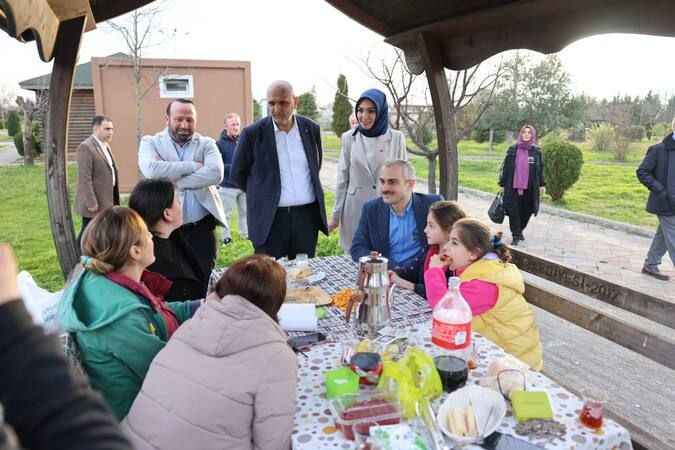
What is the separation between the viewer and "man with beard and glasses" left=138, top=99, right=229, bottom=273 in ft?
11.6

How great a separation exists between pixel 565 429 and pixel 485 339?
61 centimetres

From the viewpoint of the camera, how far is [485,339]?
1.92 metres

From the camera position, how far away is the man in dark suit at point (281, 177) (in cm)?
359

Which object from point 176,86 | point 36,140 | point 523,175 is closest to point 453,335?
point 523,175

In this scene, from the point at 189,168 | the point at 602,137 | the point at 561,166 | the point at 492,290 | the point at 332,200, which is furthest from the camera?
the point at 602,137

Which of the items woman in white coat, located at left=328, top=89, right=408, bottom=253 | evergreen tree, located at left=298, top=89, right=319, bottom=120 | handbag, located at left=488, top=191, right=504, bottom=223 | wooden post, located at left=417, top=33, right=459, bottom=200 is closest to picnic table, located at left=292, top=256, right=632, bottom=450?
woman in white coat, located at left=328, top=89, right=408, bottom=253

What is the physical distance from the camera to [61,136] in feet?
10.8

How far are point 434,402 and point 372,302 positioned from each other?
1.87 ft

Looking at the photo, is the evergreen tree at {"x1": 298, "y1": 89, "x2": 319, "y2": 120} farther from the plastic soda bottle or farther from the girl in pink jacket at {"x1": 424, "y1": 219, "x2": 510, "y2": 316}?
the plastic soda bottle

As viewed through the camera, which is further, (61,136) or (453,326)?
(61,136)

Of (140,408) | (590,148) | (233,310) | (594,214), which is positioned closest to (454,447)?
(233,310)

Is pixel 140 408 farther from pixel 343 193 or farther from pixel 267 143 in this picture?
pixel 343 193

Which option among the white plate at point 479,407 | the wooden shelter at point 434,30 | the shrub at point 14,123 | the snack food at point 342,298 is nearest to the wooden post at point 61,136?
the wooden shelter at point 434,30

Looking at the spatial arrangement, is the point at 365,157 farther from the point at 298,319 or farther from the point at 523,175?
the point at 523,175
